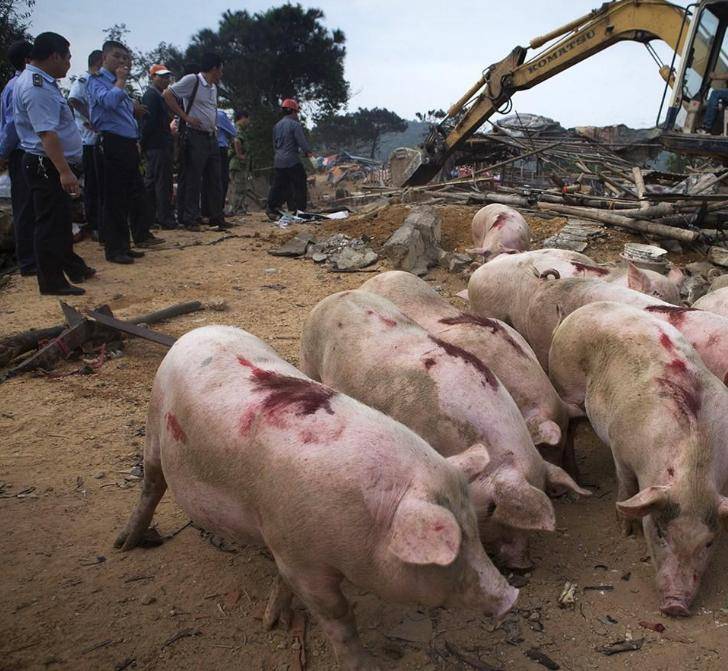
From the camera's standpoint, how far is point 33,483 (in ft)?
12.1

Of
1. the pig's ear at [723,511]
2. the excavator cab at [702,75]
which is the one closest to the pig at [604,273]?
the pig's ear at [723,511]

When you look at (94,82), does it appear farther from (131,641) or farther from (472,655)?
(472,655)

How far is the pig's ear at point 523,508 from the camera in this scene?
104 inches

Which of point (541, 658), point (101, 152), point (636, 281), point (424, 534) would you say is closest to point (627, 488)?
point (541, 658)

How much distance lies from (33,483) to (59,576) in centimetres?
91

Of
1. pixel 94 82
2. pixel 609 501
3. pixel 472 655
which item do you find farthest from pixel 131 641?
pixel 94 82

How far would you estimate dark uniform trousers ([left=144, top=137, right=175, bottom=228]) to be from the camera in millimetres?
→ 10328

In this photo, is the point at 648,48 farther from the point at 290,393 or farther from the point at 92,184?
the point at 290,393

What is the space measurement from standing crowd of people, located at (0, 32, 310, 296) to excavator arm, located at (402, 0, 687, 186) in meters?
3.35

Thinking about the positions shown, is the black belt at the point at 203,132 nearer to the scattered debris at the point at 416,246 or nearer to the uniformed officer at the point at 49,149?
the uniformed officer at the point at 49,149

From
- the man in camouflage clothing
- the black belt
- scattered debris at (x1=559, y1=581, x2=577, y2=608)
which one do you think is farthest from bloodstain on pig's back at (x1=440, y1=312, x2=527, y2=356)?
the man in camouflage clothing

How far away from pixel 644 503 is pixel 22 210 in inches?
283

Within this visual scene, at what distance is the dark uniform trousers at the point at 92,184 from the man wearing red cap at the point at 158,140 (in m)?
1.20

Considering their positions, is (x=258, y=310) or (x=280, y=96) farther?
(x=280, y=96)
